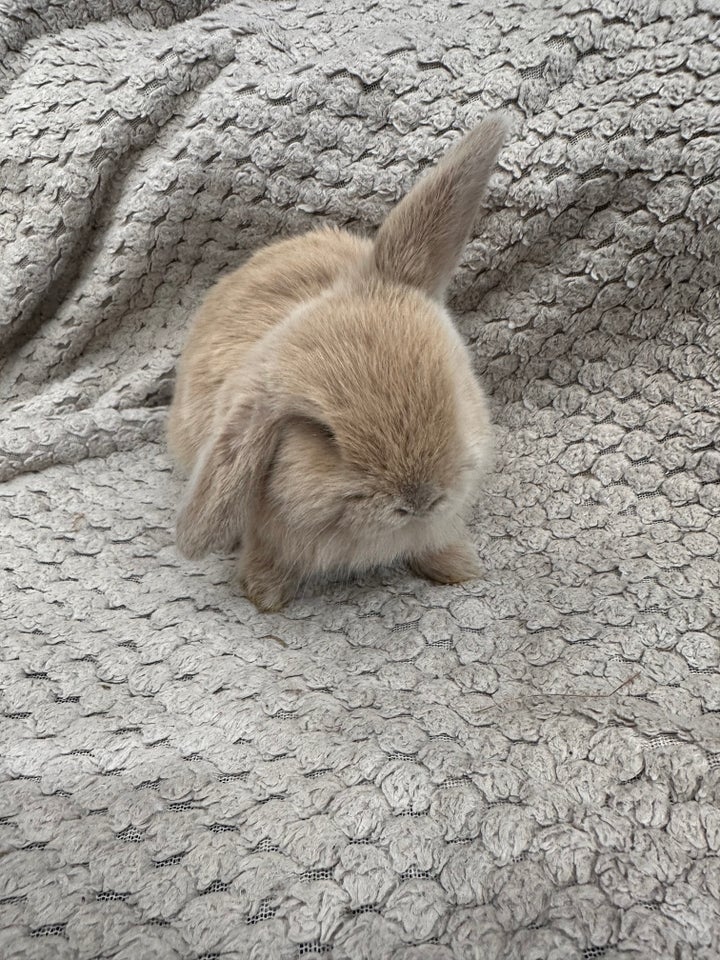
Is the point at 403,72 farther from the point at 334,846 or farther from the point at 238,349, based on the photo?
the point at 334,846

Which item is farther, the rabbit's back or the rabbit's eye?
the rabbit's back

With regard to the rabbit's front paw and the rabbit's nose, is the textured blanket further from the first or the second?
the rabbit's nose

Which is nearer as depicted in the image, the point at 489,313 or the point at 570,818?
the point at 570,818

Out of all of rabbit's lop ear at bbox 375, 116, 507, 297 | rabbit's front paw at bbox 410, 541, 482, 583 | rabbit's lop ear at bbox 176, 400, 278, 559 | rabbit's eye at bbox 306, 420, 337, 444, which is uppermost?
rabbit's lop ear at bbox 375, 116, 507, 297

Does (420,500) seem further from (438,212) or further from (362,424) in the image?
(438,212)

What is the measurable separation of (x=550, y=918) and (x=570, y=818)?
0.11m

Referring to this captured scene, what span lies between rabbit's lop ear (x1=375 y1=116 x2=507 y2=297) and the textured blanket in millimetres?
299

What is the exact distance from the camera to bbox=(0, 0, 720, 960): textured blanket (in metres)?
0.72

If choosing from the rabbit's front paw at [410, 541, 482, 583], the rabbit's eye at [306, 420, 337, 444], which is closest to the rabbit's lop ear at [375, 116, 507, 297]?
the rabbit's eye at [306, 420, 337, 444]

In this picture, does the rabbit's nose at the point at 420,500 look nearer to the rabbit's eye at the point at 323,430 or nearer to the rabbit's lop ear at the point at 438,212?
the rabbit's eye at the point at 323,430

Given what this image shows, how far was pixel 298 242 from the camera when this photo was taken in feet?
4.32

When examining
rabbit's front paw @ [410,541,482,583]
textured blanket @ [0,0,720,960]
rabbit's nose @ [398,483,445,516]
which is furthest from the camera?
rabbit's front paw @ [410,541,482,583]

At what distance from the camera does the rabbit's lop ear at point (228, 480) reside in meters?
0.96

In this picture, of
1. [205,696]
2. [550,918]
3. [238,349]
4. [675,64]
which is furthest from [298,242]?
[550,918]
